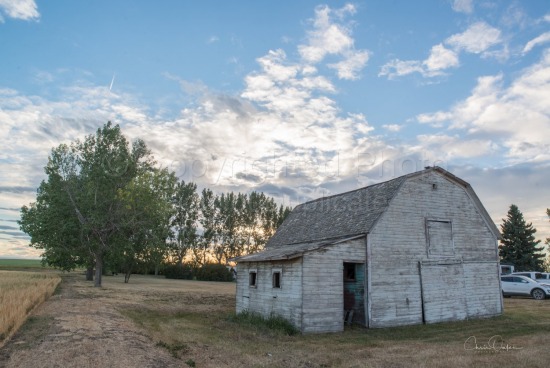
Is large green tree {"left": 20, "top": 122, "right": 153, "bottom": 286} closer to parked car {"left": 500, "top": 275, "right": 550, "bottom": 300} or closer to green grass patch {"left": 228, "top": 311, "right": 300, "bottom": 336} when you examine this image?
green grass patch {"left": 228, "top": 311, "right": 300, "bottom": 336}

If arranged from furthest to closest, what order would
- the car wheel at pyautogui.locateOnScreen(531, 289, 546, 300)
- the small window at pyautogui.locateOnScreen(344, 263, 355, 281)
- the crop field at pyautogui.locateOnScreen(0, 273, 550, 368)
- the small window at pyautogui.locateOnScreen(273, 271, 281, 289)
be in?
the car wheel at pyautogui.locateOnScreen(531, 289, 546, 300) → the small window at pyautogui.locateOnScreen(344, 263, 355, 281) → the small window at pyautogui.locateOnScreen(273, 271, 281, 289) → the crop field at pyautogui.locateOnScreen(0, 273, 550, 368)

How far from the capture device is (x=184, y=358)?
11.0 m

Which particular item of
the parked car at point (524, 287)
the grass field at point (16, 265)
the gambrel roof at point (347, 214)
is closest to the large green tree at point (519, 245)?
the parked car at point (524, 287)

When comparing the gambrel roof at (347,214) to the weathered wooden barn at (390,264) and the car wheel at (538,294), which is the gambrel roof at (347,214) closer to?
the weathered wooden barn at (390,264)

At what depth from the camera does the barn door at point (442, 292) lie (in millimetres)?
19359

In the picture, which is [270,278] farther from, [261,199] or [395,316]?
[261,199]

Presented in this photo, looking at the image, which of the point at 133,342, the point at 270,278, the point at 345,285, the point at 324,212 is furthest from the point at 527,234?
the point at 133,342

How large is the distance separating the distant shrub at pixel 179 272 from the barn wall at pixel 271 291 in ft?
169

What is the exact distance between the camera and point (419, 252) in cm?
1983

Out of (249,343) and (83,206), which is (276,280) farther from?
(83,206)

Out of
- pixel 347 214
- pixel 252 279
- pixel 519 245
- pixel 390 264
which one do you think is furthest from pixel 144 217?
pixel 519 245

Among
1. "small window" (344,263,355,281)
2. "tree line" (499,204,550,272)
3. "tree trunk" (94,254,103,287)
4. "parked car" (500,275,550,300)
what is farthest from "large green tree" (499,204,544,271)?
"tree trunk" (94,254,103,287)

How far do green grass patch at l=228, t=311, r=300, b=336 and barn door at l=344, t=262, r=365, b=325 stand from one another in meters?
3.73

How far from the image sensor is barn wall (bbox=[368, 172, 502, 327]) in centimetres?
1844
